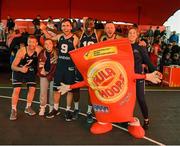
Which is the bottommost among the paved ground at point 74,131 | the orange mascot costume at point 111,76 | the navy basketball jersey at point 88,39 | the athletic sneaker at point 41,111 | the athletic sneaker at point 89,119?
the paved ground at point 74,131

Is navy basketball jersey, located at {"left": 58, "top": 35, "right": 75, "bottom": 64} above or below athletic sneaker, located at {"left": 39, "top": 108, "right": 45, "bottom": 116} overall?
above

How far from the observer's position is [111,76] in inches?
219

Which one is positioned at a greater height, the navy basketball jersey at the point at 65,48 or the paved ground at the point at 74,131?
the navy basketball jersey at the point at 65,48

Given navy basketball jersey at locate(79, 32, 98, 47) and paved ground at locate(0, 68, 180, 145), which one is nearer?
paved ground at locate(0, 68, 180, 145)

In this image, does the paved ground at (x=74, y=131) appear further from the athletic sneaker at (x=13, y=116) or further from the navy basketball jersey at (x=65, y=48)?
the navy basketball jersey at (x=65, y=48)

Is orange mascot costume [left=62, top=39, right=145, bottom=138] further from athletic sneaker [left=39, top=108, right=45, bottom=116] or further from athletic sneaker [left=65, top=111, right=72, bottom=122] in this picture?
athletic sneaker [left=39, top=108, right=45, bottom=116]

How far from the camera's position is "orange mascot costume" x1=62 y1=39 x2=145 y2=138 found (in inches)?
219

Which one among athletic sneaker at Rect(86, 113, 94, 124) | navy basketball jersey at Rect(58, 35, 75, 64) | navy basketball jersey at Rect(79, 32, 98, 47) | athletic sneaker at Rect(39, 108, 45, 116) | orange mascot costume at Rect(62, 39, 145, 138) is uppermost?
navy basketball jersey at Rect(79, 32, 98, 47)

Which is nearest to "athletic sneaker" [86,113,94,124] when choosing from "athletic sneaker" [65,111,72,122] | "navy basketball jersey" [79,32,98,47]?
"athletic sneaker" [65,111,72,122]

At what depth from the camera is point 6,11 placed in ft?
59.6

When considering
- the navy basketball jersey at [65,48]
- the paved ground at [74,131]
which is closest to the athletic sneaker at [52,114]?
the paved ground at [74,131]

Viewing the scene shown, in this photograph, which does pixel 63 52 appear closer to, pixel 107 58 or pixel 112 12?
pixel 107 58

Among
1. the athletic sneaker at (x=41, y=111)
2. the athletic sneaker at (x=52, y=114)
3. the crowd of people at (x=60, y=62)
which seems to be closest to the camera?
the crowd of people at (x=60, y=62)

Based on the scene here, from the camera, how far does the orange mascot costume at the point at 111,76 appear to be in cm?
557
